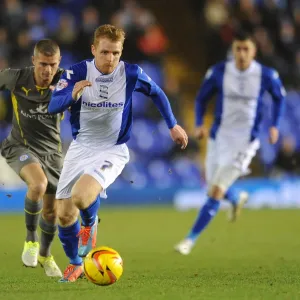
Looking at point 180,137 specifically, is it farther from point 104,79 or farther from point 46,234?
point 46,234

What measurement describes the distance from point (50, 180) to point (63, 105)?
155cm

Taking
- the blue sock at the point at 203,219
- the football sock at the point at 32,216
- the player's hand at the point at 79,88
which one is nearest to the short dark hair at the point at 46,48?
the player's hand at the point at 79,88

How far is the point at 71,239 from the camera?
25.7 feet

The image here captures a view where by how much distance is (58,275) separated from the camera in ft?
27.1

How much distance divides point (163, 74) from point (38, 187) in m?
11.1

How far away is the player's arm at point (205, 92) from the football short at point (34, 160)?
292cm

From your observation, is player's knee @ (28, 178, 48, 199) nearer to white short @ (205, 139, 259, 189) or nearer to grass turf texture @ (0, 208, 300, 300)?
grass turf texture @ (0, 208, 300, 300)

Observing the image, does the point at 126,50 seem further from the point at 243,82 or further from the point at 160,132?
the point at 243,82

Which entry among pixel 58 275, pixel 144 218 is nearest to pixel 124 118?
pixel 58 275

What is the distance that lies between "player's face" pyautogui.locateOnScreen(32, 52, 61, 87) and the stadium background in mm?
7223

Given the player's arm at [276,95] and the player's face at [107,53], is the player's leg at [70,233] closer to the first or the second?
the player's face at [107,53]

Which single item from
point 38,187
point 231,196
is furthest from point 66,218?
point 231,196

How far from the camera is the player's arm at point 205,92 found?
11.2m

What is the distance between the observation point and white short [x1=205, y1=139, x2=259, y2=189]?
10.9 m
